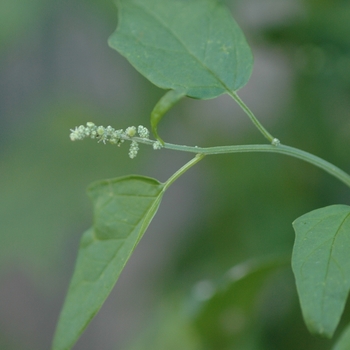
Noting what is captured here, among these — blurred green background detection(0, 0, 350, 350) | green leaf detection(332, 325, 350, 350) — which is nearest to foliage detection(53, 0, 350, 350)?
green leaf detection(332, 325, 350, 350)

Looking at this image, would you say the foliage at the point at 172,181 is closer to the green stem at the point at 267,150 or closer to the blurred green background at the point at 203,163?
the green stem at the point at 267,150

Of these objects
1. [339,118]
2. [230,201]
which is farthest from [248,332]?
[339,118]

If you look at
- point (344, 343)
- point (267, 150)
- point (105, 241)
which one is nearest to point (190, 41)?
point (267, 150)

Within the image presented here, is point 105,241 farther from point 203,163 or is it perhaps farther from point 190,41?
point 203,163

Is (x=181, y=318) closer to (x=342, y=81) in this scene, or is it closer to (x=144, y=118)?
(x=144, y=118)

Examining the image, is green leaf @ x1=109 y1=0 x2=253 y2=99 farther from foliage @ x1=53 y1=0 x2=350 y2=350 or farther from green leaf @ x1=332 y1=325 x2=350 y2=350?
green leaf @ x1=332 y1=325 x2=350 y2=350

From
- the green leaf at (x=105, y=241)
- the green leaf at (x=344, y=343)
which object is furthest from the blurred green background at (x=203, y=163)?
the green leaf at (x=105, y=241)
